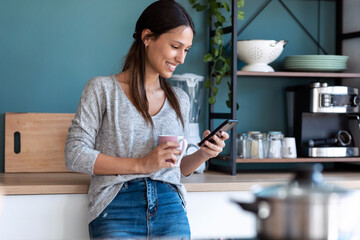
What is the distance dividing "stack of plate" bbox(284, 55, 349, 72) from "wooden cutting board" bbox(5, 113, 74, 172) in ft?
3.69

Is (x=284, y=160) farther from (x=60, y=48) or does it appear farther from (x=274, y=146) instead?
(x=60, y=48)

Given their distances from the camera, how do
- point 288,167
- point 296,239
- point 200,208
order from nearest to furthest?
point 296,239, point 200,208, point 288,167

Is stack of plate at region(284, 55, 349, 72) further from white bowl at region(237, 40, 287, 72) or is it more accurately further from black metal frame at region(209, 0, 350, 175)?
black metal frame at region(209, 0, 350, 175)

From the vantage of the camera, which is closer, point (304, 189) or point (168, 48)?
point (304, 189)

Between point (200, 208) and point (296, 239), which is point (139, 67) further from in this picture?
point (296, 239)

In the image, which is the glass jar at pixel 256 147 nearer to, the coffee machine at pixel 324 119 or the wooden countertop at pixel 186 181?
the wooden countertop at pixel 186 181

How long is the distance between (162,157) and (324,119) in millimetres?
1288

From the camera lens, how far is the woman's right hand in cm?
158

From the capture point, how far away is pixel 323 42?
108 inches

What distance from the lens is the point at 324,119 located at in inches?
102

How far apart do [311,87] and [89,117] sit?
1.19 meters

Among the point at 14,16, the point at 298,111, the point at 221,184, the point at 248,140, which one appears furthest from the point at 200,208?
the point at 14,16

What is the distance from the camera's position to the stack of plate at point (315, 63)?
7.98ft

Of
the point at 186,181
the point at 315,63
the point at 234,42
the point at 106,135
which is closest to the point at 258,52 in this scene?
the point at 234,42
